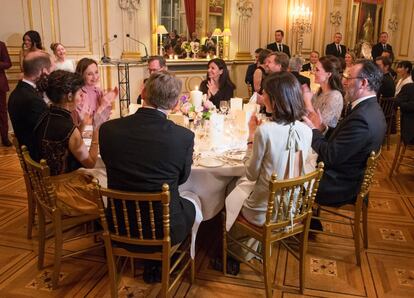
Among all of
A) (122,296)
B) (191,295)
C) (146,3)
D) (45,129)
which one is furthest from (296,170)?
(146,3)

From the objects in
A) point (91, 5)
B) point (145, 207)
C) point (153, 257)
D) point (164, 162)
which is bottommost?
point (153, 257)

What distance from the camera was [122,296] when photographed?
243cm

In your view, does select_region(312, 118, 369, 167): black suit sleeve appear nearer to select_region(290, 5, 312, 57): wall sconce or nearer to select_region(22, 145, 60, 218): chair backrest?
select_region(22, 145, 60, 218): chair backrest

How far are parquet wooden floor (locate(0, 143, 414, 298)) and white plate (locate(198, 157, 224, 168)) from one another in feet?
2.45

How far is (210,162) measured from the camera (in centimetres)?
249

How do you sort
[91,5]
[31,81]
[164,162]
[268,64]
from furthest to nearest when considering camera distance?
1. [91,5]
2. [268,64]
3. [31,81]
4. [164,162]

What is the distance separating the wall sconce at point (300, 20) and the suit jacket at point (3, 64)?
20.2 ft

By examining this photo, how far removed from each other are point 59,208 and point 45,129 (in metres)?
0.47

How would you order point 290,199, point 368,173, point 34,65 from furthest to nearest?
point 34,65, point 368,173, point 290,199

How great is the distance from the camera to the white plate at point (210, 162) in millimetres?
2447

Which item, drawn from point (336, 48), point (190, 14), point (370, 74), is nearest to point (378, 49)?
point (336, 48)

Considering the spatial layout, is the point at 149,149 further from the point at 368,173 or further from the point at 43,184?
the point at 368,173

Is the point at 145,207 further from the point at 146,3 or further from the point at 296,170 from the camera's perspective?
the point at 146,3

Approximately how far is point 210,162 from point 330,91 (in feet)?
5.03
